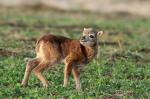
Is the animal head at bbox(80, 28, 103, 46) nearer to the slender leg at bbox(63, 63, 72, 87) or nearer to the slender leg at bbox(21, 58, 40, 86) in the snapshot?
the slender leg at bbox(63, 63, 72, 87)


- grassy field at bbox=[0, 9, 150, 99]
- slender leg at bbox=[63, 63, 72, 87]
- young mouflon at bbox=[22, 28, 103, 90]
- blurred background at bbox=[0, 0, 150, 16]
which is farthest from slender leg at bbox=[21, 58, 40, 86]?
blurred background at bbox=[0, 0, 150, 16]

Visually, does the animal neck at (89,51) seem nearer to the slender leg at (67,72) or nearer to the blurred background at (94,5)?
the slender leg at (67,72)

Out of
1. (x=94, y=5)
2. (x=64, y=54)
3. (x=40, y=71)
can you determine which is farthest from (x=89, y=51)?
(x=94, y=5)

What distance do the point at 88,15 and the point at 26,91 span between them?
20.6 metres

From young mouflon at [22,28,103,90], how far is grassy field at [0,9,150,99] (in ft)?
0.96

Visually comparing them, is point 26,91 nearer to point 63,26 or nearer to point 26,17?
point 63,26

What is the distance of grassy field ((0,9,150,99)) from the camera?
1168 cm

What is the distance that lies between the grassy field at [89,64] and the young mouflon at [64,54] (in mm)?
292

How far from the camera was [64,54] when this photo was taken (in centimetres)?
1238

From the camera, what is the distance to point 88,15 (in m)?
32.0

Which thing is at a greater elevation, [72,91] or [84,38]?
[84,38]

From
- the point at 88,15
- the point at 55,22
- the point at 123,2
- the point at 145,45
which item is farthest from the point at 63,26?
the point at 123,2

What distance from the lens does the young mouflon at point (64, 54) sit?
12219 mm

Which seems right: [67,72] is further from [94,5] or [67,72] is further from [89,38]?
[94,5]
